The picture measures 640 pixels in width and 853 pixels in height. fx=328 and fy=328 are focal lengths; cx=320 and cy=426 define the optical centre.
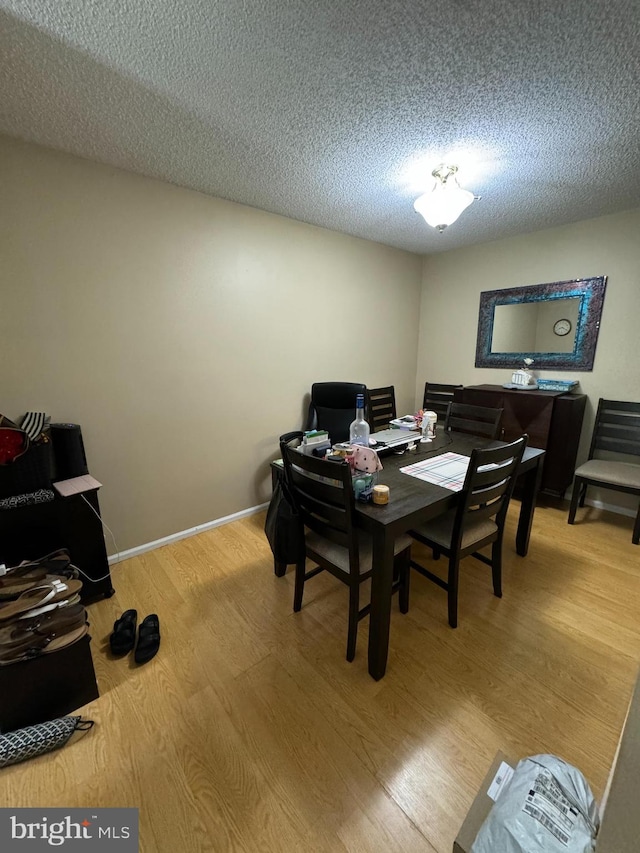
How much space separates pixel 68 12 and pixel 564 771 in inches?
96.7

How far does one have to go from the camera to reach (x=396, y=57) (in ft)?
3.74

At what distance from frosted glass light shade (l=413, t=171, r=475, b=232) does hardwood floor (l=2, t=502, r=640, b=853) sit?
211 centimetres

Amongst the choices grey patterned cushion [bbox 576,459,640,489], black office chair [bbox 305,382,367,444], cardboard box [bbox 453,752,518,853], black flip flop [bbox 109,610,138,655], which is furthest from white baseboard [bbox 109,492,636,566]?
cardboard box [bbox 453,752,518,853]

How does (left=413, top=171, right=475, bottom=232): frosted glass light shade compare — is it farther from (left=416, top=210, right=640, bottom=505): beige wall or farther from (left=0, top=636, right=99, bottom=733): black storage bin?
(left=0, top=636, right=99, bottom=733): black storage bin

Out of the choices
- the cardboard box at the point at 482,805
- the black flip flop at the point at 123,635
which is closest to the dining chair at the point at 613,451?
the cardboard box at the point at 482,805

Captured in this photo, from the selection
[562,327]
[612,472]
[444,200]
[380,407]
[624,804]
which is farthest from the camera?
[380,407]

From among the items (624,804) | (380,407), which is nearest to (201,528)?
(380,407)

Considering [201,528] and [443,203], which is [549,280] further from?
[201,528]

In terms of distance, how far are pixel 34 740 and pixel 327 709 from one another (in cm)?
101

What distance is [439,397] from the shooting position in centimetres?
331

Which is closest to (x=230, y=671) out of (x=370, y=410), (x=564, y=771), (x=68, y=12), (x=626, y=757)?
(x=564, y=771)

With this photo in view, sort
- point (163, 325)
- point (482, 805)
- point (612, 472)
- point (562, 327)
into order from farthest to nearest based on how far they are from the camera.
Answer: point (562, 327) → point (612, 472) → point (163, 325) → point (482, 805)

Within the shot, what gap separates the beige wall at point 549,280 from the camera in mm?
2471

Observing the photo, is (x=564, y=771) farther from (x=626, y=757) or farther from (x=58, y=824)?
(x=58, y=824)
